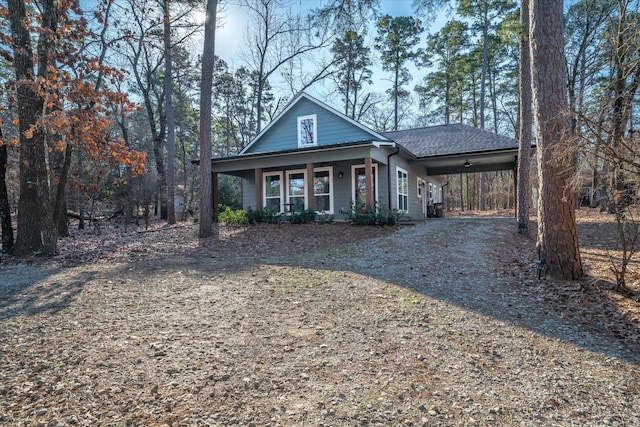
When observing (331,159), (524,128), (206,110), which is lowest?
(331,159)

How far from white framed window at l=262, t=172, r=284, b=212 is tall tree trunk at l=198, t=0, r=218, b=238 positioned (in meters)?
4.10

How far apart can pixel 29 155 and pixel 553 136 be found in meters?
9.95

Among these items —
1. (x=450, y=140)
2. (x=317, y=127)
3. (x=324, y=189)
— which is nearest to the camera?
(x=317, y=127)

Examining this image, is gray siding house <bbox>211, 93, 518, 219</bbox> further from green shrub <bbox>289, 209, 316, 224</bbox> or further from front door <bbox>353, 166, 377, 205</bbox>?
green shrub <bbox>289, 209, 316, 224</bbox>

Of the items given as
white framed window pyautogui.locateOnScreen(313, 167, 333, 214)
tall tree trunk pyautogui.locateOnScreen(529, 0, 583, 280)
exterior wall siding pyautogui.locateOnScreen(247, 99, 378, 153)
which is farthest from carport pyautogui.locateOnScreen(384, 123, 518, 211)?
tall tree trunk pyautogui.locateOnScreen(529, 0, 583, 280)

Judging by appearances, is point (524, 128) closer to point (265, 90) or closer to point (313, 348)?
point (313, 348)

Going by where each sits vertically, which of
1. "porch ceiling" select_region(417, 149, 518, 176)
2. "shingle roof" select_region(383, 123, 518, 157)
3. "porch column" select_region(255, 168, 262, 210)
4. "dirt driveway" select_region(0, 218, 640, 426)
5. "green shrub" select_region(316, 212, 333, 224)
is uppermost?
"shingle roof" select_region(383, 123, 518, 157)

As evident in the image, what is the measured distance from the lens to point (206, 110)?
1021cm

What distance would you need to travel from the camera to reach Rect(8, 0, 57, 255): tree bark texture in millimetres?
7180

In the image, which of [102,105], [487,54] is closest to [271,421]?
[102,105]

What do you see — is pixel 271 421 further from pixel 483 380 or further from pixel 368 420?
pixel 483 380

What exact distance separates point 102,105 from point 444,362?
8446 mm

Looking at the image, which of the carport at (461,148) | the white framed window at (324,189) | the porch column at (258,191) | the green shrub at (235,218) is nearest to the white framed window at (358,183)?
the white framed window at (324,189)

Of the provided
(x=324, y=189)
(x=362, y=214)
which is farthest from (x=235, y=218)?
(x=362, y=214)
